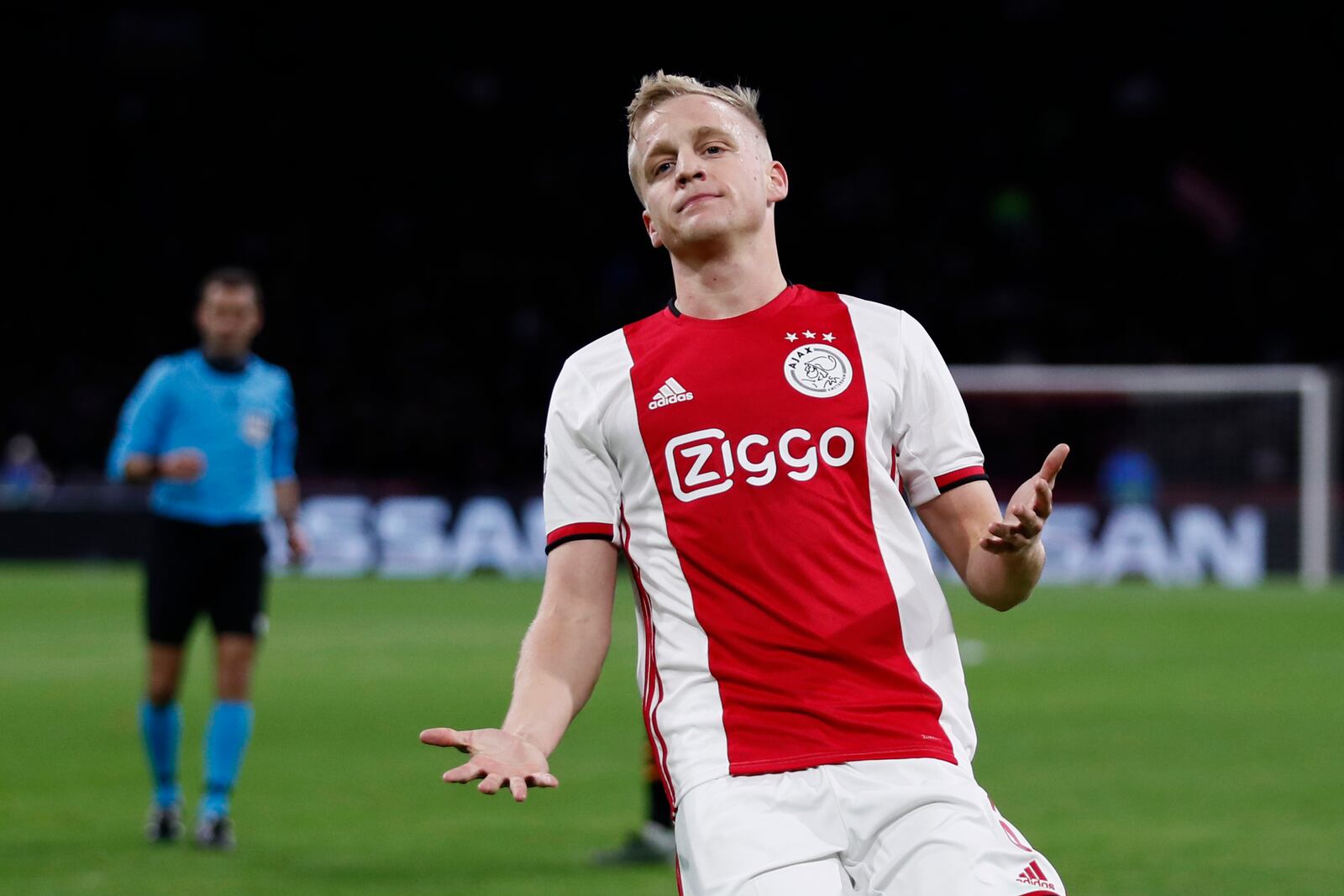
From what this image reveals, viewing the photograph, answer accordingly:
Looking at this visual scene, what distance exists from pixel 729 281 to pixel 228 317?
5.01 m

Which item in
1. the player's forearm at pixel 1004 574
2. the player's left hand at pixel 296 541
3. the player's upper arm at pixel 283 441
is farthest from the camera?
the player's left hand at pixel 296 541

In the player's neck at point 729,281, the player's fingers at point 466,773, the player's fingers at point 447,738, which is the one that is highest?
the player's neck at point 729,281

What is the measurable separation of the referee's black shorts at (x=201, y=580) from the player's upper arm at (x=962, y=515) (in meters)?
4.99

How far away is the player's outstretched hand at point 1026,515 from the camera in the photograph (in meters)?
2.71

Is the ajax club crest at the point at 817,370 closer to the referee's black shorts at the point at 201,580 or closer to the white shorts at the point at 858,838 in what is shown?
the white shorts at the point at 858,838

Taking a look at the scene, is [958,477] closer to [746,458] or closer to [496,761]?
[746,458]

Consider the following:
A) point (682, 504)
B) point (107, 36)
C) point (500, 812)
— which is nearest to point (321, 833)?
point (500, 812)

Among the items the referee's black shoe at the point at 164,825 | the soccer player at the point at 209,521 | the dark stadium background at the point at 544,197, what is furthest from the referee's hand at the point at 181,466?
the dark stadium background at the point at 544,197

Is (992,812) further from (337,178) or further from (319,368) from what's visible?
(337,178)

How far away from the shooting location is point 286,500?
27.5 ft

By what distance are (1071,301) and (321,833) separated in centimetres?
2250

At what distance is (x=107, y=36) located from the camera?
3259cm

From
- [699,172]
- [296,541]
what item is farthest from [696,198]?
[296,541]

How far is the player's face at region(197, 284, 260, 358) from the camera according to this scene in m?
7.78
